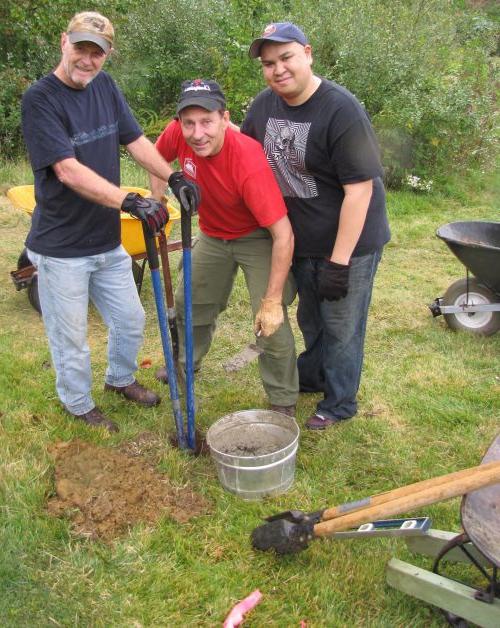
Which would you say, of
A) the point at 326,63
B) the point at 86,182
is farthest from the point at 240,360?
the point at 326,63

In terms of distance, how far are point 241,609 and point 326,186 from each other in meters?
1.85

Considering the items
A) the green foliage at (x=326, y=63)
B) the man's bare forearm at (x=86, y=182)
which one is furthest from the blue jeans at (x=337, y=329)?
the green foliage at (x=326, y=63)

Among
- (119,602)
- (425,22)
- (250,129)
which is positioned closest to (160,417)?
(119,602)

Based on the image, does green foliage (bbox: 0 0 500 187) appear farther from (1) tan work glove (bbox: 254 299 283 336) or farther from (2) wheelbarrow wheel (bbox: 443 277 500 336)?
A: (1) tan work glove (bbox: 254 299 283 336)

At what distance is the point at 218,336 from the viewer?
484cm

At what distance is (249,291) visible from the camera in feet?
10.7

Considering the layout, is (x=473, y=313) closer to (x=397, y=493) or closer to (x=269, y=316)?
(x=269, y=316)

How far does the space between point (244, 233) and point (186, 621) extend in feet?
5.71

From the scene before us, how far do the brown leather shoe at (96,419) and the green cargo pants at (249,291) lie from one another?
0.52m

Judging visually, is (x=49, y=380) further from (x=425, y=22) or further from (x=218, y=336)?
(x=425, y=22)

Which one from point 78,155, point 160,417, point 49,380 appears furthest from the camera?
point 49,380

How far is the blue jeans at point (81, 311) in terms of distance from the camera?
308 centimetres

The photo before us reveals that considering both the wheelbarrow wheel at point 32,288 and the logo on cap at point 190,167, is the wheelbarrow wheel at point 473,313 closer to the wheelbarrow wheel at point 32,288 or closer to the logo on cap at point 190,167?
the logo on cap at point 190,167

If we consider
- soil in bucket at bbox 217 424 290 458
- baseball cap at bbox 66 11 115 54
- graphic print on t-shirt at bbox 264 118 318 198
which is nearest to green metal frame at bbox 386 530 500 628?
soil in bucket at bbox 217 424 290 458
